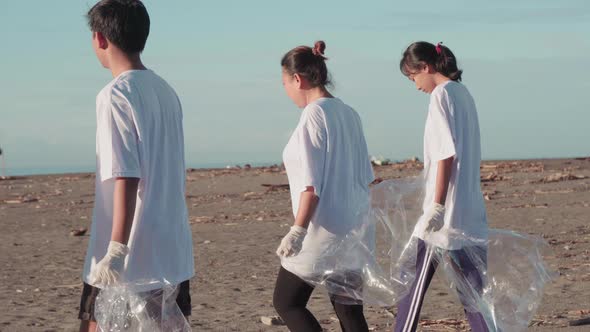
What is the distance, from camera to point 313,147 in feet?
17.2

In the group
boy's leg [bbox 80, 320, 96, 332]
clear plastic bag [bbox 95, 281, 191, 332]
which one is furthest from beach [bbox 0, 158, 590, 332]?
boy's leg [bbox 80, 320, 96, 332]

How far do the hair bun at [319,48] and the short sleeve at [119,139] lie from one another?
1846 millimetres

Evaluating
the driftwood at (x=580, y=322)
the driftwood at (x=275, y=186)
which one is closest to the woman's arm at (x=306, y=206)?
the driftwood at (x=580, y=322)

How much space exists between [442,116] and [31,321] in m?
4.37

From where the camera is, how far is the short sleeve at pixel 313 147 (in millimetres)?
5191

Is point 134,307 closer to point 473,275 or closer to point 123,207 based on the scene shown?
point 123,207

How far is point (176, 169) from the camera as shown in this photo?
13.0 ft

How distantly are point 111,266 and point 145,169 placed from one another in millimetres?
366

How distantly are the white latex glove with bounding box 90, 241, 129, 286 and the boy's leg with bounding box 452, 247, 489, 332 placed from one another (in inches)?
87.6

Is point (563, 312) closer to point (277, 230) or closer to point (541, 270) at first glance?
point (541, 270)

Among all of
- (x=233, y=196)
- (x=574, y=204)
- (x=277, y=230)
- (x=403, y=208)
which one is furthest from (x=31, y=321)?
(x=233, y=196)

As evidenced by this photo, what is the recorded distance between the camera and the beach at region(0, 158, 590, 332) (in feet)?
27.3

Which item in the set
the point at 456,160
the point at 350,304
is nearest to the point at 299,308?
the point at 350,304

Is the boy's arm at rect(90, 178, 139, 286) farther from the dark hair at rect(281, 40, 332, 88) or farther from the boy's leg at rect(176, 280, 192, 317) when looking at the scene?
the dark hair at rect(281, 40, 332, 88)
